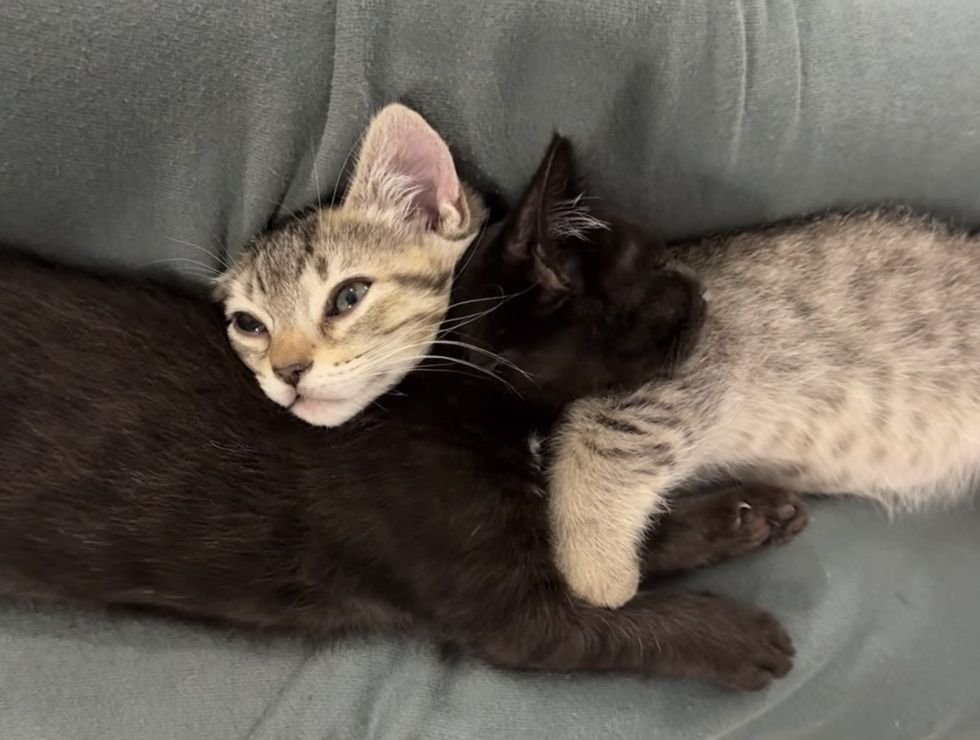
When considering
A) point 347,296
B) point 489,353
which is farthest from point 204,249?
point 489,353

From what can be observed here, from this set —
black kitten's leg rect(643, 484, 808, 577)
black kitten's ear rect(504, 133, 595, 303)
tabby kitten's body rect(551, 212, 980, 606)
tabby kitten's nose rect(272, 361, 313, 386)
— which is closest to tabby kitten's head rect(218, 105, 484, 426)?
tabby kitten's nose rect(272, 361, 313, 386)

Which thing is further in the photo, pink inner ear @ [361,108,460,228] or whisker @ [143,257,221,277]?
whisker @ [143,257,221,277]

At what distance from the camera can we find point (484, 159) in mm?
1202

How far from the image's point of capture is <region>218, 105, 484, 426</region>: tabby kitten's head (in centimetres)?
Answer: 113

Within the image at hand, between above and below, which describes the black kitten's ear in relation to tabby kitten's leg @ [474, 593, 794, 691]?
above

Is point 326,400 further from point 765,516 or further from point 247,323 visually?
point 765,516

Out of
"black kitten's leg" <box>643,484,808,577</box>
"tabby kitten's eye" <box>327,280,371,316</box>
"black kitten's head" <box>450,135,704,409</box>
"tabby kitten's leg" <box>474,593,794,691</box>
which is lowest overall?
"tabby kitten's leg" <box>474,593,794,691</box>

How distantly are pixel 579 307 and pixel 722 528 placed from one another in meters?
0.37

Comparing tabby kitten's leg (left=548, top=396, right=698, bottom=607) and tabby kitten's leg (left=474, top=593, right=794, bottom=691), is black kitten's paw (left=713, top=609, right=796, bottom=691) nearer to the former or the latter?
tabby kitten's leg (left=474, top=593, right=794, bottom=691)

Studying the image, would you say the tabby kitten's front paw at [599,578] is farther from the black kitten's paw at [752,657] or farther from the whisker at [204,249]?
the whisker at [204,249]

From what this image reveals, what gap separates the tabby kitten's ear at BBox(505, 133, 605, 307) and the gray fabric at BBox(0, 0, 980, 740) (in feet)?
0.36

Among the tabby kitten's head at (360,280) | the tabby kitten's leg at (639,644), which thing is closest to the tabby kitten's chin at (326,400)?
the tabby kitten's head at (360,280)

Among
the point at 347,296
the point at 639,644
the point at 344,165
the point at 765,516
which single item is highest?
the point at 344,165

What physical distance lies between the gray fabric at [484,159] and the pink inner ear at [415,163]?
0.04m
